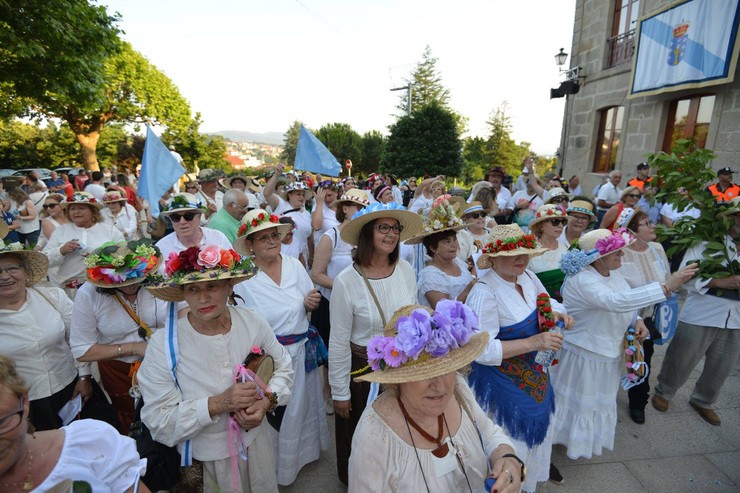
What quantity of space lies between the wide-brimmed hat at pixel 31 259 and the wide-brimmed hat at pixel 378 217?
7.69ft

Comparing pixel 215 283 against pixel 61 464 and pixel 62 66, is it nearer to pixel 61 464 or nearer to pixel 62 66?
pixel 61 464

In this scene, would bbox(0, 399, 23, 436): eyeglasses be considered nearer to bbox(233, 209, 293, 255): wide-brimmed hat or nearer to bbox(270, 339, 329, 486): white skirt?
bbox(270, 339, 329, 486): white skirt

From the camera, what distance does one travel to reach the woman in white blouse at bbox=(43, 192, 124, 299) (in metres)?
4.69

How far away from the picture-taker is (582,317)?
139 inches

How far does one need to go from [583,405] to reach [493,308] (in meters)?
1.60

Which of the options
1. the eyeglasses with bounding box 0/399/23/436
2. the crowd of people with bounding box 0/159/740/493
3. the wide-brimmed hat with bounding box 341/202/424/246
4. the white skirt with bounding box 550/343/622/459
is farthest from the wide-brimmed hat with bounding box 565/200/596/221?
the eyeglasses with bounding box 0/399/23/436

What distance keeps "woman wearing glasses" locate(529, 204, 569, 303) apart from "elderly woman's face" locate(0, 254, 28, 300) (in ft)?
15.1

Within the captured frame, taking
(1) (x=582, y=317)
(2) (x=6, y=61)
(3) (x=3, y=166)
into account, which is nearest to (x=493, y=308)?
(1) (x=582, y=317)

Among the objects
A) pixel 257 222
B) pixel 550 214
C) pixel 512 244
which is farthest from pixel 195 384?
pixel 550 214

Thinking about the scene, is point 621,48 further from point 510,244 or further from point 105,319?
point 105,319

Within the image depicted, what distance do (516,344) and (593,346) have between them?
1264 mm

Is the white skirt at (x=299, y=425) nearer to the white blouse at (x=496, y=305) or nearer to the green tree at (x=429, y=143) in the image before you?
the white blouse at (x=496, y=305)

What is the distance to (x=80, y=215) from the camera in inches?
190

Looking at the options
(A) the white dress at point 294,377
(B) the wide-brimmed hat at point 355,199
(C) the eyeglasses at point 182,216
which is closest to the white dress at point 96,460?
(A) the white dress at point 294,377
